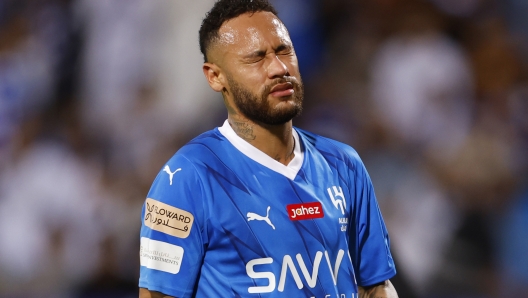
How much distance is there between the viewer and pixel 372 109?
490cm

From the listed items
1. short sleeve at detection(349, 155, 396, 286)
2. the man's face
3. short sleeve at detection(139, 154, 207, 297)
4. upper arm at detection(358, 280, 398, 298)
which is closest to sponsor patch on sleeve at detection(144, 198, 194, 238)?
short sleeve at detection(139, 154, 207, 297)

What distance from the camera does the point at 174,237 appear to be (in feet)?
7.37

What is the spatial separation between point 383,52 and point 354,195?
2630 mm

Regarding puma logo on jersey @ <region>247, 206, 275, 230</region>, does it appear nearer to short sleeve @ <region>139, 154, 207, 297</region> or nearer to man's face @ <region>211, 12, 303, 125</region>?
short sleeve @ <region>139, 154, 207, 297</region>

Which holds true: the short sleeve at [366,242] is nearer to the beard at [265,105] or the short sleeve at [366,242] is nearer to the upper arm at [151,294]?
the beard at [265,105]

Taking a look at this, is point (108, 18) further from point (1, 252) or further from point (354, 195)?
point (354, 195)

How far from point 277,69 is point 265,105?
0.44 feet

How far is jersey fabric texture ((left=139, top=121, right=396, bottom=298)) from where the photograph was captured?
7.37 ft

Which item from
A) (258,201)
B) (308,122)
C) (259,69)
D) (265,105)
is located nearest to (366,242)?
(258,201)

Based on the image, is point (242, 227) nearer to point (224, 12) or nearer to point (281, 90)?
point (281, 90)

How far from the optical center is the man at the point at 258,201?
2.25 m

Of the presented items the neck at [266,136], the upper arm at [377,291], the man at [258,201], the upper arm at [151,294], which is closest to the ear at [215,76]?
the man at [258,201]

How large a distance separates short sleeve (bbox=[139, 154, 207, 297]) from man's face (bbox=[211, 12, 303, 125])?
358 millimetres

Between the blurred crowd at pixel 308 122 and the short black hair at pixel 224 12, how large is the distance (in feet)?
7.73
